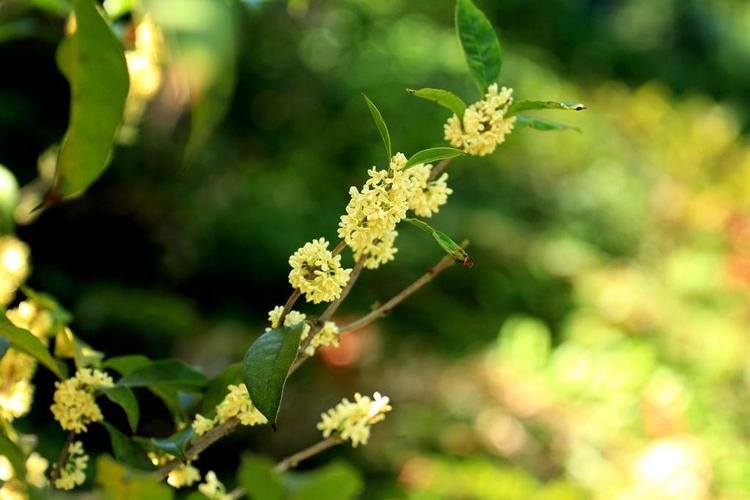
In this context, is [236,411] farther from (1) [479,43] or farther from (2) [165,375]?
(1) [479,43]

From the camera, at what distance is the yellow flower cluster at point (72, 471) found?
12.5 inches

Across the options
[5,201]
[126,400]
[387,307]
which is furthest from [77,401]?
[5,201]

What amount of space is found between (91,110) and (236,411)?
0.35 ft

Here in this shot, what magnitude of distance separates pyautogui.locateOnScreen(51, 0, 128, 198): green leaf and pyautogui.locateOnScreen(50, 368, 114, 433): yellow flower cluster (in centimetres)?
7

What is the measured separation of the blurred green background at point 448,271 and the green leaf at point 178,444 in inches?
38.1

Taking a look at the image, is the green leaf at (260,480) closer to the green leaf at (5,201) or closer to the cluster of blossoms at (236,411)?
the cluster of blossoms at (236,411)

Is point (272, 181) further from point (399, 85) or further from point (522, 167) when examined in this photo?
point (522, 167)

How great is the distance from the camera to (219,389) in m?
0.34

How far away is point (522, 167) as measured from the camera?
246 centimetres

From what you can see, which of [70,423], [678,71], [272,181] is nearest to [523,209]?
[272,181]

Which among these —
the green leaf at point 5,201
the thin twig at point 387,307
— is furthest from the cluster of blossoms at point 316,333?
the green leaf at point 5,201

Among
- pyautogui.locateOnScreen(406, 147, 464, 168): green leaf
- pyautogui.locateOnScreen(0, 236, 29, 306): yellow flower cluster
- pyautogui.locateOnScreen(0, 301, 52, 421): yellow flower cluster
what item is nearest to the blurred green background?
pyautogui.locateOnScreen(0, 236, 29, 306): yellow flower cluster

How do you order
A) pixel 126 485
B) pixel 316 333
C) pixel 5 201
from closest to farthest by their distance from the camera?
pixel 126 485
pixel 316 333
pixel 5 201

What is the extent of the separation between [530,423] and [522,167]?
911 millimetres
